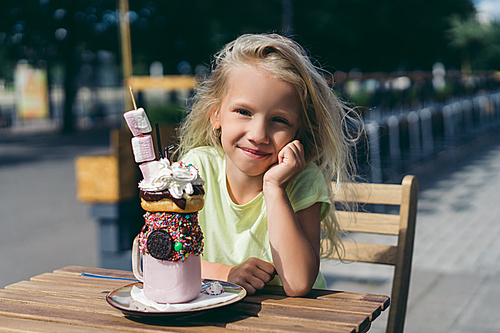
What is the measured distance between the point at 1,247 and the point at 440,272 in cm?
427

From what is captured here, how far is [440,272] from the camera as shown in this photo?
4.63 meters

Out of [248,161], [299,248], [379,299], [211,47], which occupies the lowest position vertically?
[379,299]

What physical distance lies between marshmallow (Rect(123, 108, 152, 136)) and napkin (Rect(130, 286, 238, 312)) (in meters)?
0.43

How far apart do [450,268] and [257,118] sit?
11.4 ft

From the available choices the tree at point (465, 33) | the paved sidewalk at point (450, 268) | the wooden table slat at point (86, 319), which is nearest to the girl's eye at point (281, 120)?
the wooden table slat at point (86, 319)

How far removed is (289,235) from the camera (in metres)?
1.70

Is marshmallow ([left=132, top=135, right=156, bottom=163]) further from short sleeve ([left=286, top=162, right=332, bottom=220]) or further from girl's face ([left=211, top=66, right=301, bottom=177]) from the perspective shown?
short sleeve ([left=286, top=162, right=332, bottom=220])

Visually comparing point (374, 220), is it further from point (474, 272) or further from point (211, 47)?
point (211, 47)

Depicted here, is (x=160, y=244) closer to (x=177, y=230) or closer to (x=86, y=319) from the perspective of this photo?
(x=177, y=230)

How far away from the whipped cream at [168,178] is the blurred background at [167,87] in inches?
40.5

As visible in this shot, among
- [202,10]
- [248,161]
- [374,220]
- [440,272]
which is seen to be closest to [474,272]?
[440,272]

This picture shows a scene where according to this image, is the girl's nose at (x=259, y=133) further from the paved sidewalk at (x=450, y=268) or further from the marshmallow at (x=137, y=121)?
the paved sidewalk at (x=450, y=268)

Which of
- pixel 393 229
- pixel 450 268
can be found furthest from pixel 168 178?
pixel 450 268

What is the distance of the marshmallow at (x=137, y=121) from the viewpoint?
4.51 ft
